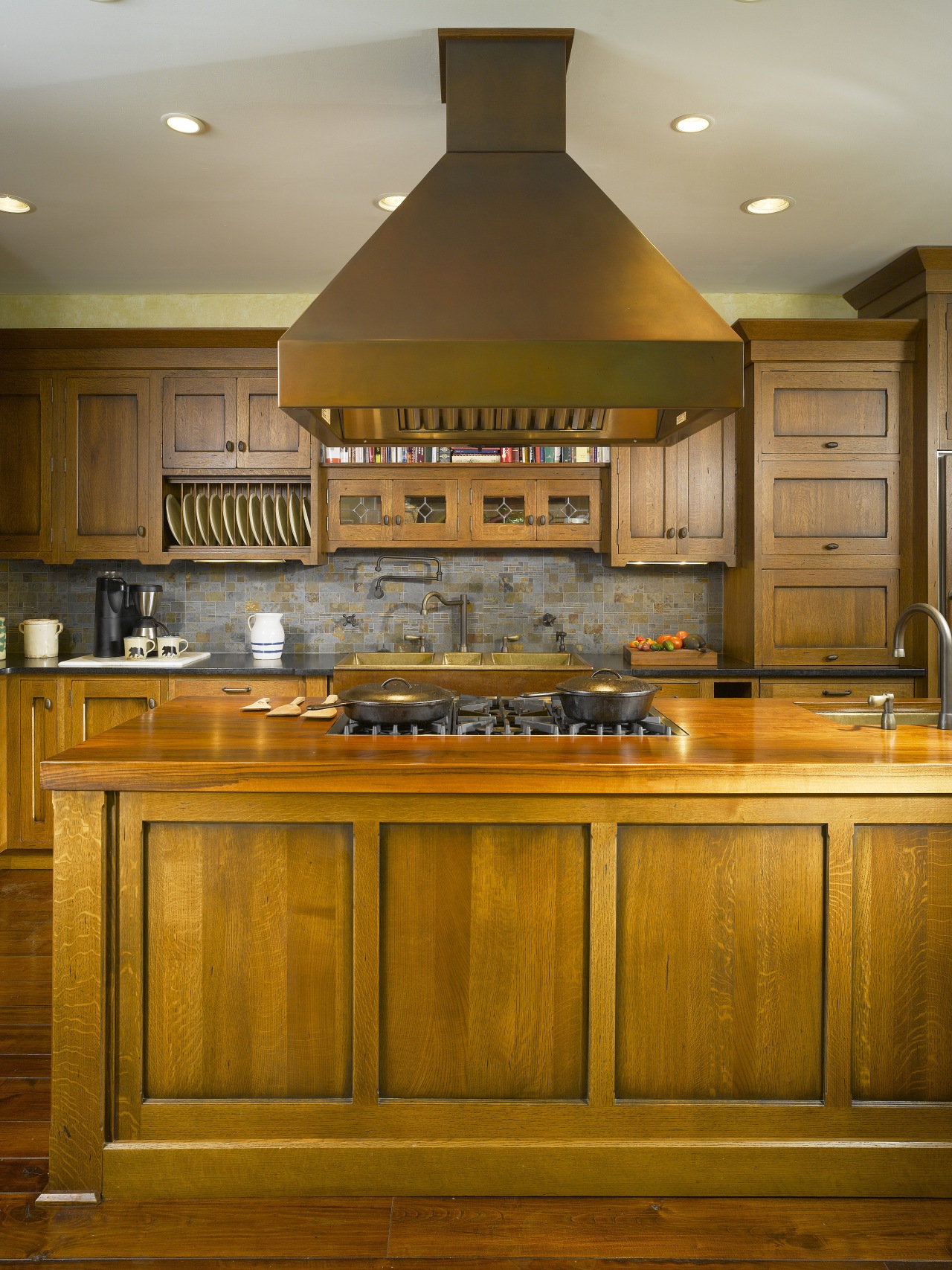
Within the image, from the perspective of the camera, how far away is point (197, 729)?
2369 millimetres

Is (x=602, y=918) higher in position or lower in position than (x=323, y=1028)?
higher

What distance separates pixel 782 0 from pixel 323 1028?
2818 millimetres

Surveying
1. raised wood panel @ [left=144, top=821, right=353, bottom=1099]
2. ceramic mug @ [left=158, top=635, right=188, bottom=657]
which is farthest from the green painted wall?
raised wood panel @ [left=144, top=821, right=353, bottom=1099]

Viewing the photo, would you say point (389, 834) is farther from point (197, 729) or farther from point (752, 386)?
point (752, 386)

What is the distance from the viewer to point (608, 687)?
2418 mm

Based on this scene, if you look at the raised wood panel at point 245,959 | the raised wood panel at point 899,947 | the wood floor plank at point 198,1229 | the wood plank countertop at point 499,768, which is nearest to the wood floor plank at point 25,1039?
the wood floor plank at point 198,1229

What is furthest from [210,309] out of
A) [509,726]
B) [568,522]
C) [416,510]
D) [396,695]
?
[509,726]

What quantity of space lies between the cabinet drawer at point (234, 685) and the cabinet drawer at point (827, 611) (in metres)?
2.28

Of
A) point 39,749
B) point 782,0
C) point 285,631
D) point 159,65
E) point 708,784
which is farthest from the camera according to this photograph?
point 285,631

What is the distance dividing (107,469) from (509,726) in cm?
305

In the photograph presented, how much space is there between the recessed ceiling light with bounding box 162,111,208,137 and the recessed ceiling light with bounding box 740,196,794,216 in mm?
2090

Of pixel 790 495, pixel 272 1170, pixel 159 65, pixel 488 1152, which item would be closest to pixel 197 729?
pixel 272 1170

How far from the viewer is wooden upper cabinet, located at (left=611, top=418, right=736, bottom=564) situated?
178 inches

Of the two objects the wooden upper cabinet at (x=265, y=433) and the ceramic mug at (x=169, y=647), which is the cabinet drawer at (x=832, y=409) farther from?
the ceramic mug at (x=169, y=647)
